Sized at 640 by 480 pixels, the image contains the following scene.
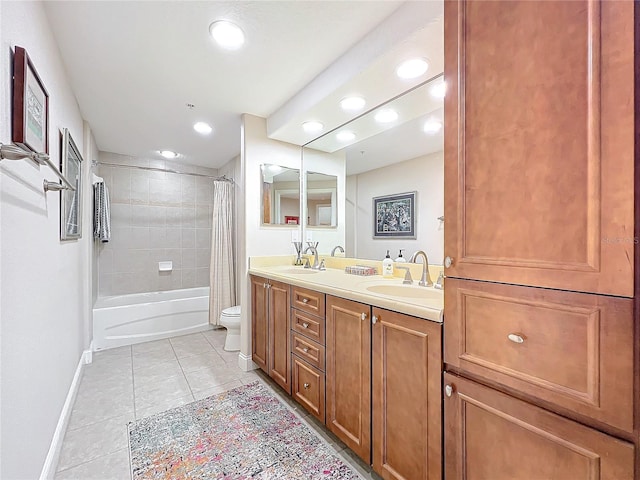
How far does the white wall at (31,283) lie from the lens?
0.90 metres

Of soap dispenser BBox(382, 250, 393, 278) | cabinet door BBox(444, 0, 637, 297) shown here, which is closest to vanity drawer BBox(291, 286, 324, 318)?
soap dispenser BBox(382, 250, 393, 278)

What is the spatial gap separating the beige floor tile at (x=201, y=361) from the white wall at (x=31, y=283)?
89cm

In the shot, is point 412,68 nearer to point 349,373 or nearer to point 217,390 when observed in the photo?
point 349,373

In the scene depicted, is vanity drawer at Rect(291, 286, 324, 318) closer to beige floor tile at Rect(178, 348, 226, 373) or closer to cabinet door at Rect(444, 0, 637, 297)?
cabinet door at Rect(444, 0, 637, 297)

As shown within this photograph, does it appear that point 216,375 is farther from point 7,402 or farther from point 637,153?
point 637,153

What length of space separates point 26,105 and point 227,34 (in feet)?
3.19

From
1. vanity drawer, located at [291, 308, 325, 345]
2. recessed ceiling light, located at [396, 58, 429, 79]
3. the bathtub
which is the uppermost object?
recessed ceiling light, located at [396, 58, 429, 79]

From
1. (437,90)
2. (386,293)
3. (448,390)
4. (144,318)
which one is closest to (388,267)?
(386,293)

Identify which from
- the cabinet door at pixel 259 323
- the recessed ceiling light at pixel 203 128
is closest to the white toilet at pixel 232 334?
the cabinet door at pixel 259 323

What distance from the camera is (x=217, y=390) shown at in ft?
7.09

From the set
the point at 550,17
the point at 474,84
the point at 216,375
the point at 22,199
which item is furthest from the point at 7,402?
the point at 550,17

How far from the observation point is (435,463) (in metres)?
1.02

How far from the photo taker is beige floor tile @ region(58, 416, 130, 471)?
1482 mm

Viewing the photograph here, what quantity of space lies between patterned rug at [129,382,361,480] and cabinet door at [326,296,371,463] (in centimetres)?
19
